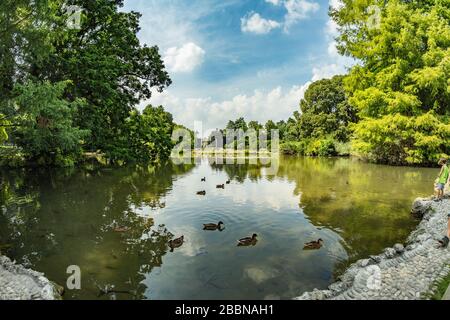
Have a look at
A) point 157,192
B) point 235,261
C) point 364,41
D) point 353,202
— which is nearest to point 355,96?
point 364,41

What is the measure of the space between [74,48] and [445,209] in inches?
982

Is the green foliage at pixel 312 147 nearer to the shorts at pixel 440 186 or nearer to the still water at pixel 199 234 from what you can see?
the still water at pixel 199 234

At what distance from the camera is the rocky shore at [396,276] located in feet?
20.7

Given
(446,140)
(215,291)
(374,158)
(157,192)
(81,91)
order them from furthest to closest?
(374,158)
(446,140)
(81,91)
(157,192)
(215,291)

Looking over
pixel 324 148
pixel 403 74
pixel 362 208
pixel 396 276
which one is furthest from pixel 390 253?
pixel 324 148

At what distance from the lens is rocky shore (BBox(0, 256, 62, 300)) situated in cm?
636

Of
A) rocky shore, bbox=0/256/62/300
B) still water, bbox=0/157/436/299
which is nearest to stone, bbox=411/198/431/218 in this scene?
still water, bbox=0/157/436/299

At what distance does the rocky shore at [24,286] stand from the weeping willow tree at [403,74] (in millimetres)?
32095

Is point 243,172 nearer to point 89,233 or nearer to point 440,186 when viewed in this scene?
point 440,186

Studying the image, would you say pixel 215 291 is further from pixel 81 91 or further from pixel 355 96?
pixel 355 96

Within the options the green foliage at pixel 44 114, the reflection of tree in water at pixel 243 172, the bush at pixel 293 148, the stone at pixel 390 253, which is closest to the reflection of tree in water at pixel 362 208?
the stone at pixel 390 253

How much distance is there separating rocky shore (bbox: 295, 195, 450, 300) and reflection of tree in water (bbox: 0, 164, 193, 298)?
4475 mm

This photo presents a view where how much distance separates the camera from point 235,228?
12.9 m

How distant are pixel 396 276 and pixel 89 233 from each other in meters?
10.0
